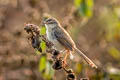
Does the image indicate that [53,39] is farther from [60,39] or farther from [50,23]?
[50,23]

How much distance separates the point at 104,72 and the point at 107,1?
12.7 feet

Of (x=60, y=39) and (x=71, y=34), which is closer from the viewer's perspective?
(x=60, y=39)

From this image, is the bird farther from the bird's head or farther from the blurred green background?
the blurred green background

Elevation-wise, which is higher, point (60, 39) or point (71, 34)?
point (71, 34)

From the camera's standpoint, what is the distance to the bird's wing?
5559 mm

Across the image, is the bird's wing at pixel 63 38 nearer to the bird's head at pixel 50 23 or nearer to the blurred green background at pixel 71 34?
the bird's head at pixel 50 23

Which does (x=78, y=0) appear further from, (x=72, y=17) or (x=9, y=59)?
(x=9, y=59)

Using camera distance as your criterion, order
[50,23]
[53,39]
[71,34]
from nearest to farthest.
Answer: [53,39] → [50,23] → [71,34]

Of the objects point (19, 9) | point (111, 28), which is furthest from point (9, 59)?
point (19, 9)

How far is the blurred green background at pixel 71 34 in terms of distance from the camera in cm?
777

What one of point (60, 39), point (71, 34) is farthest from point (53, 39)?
point (71, 34)

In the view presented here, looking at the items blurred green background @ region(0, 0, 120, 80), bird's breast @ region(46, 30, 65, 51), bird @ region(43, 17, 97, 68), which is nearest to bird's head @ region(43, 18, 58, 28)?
bird @ region(43, 17, 97, 68)

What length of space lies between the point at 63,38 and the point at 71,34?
3.67 metres

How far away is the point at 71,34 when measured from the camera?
9289 mm
